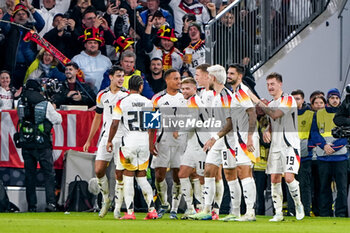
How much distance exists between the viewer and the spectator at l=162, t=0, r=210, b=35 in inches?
850

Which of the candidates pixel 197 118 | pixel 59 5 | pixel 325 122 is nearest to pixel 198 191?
pixel 197 118

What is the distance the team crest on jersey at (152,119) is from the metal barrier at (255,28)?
5.35 meters

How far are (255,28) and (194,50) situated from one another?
1408 millimetres

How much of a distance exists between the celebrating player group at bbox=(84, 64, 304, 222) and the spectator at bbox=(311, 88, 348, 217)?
7.80 feet

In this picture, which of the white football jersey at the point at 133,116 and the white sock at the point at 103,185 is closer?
the white football jersey at the point at 133,116

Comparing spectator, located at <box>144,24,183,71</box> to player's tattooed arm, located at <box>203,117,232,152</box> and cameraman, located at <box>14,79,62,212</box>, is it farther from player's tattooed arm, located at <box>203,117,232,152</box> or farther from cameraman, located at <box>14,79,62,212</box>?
player's tattooed arm, located at <box>203,117,232,152</box>

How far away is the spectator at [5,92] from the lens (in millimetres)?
18828

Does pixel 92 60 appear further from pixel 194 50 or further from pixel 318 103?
pixel 318 103

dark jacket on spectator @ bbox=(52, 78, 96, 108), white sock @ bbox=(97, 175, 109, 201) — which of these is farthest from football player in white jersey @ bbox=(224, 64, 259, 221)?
dark jacket on spectator @ bbox=(52, 78, 96, 108)

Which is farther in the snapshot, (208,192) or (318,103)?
(318,103)

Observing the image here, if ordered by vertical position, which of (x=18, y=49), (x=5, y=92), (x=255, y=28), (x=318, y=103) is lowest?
(x=318, y=103)

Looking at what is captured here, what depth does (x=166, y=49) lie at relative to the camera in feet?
68.2

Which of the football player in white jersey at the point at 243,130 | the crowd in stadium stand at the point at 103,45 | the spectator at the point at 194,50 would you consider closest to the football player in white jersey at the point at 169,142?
the football player in white jersey at the point at 243,130

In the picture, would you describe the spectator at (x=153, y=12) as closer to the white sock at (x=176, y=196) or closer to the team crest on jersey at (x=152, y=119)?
the white sock at (x=176, y=196)
